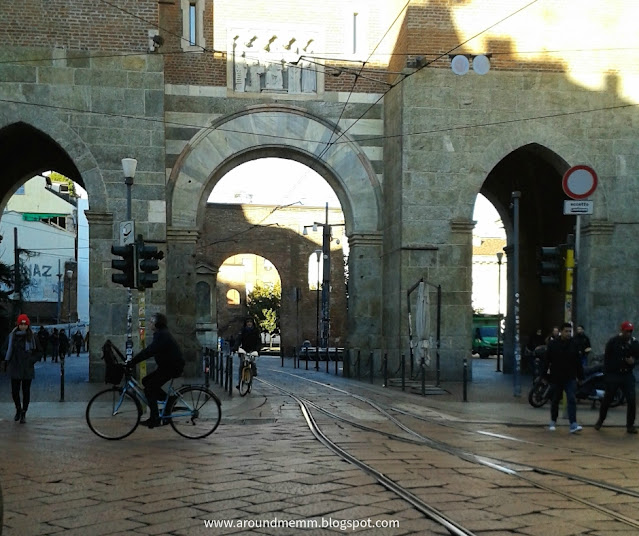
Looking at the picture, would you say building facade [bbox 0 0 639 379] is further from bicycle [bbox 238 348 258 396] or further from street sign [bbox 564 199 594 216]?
street sign [bbox 564 199 594 216]

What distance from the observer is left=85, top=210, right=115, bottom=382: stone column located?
2105 centimetres

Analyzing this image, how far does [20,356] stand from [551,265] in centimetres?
757

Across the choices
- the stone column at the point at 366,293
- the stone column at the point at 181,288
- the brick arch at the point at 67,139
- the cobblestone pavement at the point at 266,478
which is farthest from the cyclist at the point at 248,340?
the stone column at the point at 366,293

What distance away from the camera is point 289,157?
2420 centimetres

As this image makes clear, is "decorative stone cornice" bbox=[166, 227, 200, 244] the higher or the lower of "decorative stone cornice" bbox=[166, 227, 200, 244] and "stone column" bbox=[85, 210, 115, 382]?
the higher

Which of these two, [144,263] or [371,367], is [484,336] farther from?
[144,263]

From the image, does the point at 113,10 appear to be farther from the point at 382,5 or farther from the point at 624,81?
the point at 624,81

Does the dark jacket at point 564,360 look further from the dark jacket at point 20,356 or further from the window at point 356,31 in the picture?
the window at point 356,31

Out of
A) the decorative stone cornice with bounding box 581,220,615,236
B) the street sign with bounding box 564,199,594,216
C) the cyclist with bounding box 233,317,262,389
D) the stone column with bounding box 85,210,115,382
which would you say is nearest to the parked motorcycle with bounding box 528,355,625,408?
the street sign with bounding box 564,199,594,216

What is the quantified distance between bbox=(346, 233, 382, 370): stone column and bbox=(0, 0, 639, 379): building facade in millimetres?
35

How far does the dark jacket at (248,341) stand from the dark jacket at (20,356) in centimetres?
562

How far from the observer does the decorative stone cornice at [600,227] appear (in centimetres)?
2181


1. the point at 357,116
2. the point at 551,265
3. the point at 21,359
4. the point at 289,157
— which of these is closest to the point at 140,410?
the point at 21,359

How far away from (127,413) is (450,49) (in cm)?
1406
